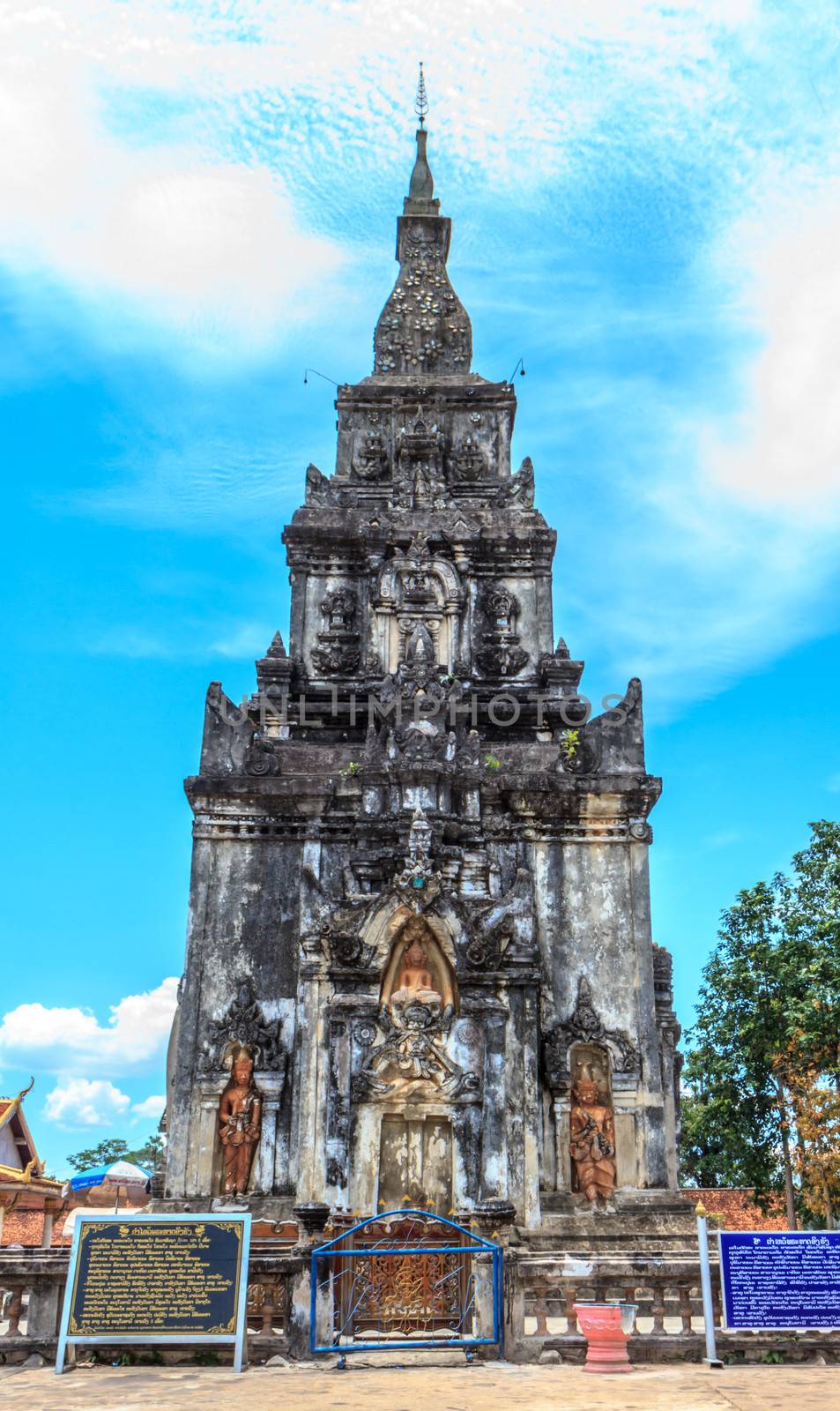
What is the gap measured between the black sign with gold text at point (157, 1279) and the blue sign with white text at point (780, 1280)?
472cm

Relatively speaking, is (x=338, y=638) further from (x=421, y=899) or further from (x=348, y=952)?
(x=348, y=952)

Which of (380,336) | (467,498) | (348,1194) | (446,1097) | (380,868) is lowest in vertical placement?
(348,1194)

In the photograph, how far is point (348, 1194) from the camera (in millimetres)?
16703

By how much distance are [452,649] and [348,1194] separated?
12.1 m

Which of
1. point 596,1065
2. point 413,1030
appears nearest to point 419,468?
point 596,1065

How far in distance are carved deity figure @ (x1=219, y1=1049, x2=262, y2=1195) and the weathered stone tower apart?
4 cm

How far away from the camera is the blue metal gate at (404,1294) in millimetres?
11977

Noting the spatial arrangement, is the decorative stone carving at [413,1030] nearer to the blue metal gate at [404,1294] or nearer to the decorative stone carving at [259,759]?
the blue metal gate at [404,1294]

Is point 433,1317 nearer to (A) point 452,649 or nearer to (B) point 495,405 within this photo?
(A) point 452,649

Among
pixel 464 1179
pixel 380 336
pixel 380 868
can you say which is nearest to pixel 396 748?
pixel 380 868

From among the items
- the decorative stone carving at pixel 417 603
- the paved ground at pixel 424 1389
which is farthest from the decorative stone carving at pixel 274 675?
the paved ground at pixel 424 1389

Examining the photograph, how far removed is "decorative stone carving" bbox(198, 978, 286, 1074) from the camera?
1995cm

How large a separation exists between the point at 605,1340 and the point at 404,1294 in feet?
7.10

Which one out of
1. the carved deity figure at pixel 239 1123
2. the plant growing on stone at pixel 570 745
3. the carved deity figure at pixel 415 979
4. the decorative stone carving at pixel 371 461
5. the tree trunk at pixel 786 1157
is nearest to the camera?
the carved deity figure at pixel 415 979
